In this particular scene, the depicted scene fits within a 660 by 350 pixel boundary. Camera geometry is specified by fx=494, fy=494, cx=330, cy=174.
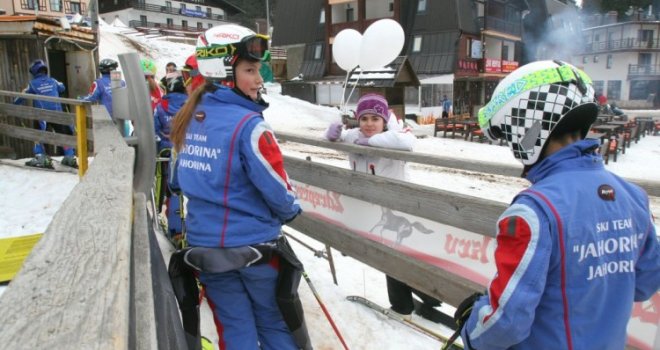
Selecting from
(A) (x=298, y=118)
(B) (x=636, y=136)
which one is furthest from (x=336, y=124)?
(A) (x=298, y=118)

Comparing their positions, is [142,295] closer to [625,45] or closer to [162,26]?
[625,45]

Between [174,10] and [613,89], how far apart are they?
52.7 m

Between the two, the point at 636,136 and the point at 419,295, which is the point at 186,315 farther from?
the point at 636,136

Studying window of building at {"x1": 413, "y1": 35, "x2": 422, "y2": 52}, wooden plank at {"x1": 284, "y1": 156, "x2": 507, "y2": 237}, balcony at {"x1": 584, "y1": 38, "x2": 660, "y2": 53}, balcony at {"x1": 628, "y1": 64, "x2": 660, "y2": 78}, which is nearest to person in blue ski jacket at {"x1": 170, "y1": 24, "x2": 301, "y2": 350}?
wooden plank at {"x1": 284, "y1": 156, "x2": 507, "y2": 237}

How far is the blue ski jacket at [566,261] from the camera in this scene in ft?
4.97

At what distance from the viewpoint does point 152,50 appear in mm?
38219

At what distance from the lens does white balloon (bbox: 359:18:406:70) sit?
12.1 m

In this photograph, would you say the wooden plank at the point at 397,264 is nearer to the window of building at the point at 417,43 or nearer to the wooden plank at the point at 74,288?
the wooden plank at the point at 74,288

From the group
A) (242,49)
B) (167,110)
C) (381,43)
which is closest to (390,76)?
(381,43)

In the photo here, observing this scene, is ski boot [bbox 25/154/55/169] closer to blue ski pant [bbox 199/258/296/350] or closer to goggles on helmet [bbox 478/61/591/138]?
blue ski pant [bbox 199/258/296/350]

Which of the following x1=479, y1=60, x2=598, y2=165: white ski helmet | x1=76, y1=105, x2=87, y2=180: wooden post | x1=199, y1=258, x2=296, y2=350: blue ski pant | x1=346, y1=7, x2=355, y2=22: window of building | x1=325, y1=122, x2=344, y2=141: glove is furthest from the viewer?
x1=346, y1=7, x2=355, y2=22: window of building

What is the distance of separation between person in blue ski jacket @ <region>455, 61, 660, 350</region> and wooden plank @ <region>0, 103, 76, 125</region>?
770 cm

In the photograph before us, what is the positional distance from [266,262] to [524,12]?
4286cm

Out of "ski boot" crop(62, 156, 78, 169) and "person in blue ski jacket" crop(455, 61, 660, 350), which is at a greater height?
"person in blue ski jacket" crop(455, 61, 660, 350)
